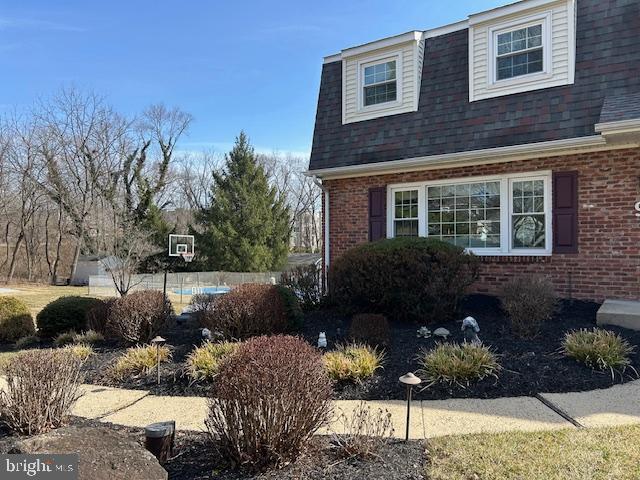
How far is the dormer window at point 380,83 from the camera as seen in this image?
10.8 meters

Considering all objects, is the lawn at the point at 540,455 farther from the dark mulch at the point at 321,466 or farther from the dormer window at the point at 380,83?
the dormer window at the point at 380,83

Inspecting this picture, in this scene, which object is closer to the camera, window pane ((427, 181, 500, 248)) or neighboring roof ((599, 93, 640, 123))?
neighboring roof ((599, 93, 640, 123))

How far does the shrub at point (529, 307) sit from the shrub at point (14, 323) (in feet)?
27.7

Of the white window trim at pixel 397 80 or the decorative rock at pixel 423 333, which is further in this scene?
the white window trim at pixel 397 80

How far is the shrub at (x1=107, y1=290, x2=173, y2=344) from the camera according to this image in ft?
24.1

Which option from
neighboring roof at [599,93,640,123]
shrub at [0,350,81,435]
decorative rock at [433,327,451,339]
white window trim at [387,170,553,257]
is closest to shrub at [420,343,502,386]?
decorative rock at [433,327,451,339]

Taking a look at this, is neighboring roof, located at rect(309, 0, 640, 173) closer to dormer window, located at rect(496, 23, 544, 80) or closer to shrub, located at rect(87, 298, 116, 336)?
dormer window, located at rect(496, 23, 544, 80)

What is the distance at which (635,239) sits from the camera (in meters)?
7.98

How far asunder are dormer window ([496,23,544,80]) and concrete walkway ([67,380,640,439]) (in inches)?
250

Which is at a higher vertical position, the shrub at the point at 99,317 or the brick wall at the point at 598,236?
the brick wall at the point at 598,236

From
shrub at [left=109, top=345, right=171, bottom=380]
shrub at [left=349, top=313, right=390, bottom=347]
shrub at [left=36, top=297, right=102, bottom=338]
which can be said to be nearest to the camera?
shrub at [left=109, top=345, right=171, bottom=380]

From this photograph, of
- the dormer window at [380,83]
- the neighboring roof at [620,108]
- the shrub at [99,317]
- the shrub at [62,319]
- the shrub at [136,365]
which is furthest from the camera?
the dormer window at [380,83]

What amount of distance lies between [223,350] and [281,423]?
2.89 meters

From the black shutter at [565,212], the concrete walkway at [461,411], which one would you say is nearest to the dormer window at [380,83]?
the black shutter at [565,212]
